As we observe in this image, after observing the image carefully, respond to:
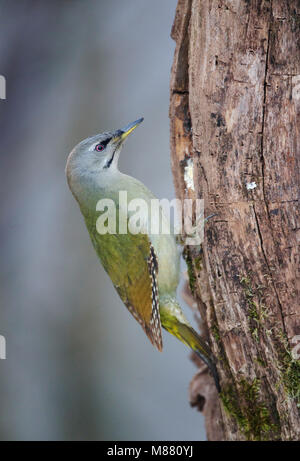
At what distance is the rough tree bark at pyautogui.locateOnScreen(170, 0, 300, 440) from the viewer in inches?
106

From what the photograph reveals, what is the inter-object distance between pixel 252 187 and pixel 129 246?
39.7 inches

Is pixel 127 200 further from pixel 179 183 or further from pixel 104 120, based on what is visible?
pixel 104 120

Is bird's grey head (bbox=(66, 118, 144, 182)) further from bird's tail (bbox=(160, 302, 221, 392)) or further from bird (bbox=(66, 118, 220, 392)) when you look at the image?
bird's tail (bbox=(160, 302, 221, 392))

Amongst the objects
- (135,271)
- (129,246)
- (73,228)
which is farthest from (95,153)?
(73,228)

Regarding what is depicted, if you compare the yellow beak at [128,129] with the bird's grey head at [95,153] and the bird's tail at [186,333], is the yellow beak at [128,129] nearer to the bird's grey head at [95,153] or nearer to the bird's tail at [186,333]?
the bird's grey head at [95,153]

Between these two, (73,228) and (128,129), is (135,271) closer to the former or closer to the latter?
(128,129)

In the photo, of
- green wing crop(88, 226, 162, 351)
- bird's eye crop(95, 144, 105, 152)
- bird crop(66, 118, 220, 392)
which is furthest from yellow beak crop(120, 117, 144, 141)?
green wing crop(88, 226, 162, 351)

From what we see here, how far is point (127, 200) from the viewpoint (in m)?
3.34

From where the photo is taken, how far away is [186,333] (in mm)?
3297

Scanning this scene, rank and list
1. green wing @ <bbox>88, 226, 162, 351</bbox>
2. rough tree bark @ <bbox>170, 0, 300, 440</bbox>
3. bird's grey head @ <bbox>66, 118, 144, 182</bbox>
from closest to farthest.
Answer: rough tree bark @ <bbox>170, 0, 300, 440</bbox>, green wing @ <bbox>88, 226, 162, 351</bbox>, bird's grey head @ <bbox>66, 118, 144, 182</bbox>

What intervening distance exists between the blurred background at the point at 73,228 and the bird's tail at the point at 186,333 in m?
1.90

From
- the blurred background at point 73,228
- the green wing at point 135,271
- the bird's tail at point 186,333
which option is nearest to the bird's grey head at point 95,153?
the green wing at point 135,271

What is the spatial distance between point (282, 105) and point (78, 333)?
3787mm

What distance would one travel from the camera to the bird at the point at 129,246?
331 centimetres
